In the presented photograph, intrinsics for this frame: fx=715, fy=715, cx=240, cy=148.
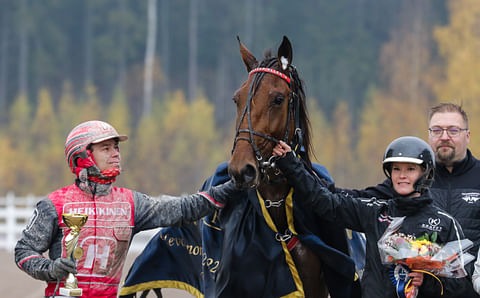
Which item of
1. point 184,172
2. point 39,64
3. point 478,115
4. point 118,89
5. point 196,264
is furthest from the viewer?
point 39,64

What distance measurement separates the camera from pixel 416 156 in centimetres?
416

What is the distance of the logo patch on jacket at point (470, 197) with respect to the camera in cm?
452

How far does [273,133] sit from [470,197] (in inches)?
52.4

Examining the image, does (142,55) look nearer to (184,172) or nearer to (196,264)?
(184,172)

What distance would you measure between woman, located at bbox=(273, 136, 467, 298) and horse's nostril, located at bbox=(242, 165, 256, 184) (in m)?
0.26

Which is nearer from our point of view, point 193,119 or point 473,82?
point 473,82

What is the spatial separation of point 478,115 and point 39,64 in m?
24.4

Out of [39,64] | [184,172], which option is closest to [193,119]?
[184,172]

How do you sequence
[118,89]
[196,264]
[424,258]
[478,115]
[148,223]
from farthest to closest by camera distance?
[118,89], [478,115], [196,264], [148,223], [424,258]

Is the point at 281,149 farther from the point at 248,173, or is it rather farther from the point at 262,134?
the point at 248,173

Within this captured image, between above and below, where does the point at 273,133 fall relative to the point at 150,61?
below

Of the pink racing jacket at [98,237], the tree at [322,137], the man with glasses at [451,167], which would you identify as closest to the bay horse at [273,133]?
the man with glasses at [451,167]

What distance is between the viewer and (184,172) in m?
34.5

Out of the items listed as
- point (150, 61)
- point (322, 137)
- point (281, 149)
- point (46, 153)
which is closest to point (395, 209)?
point (281, 149)
